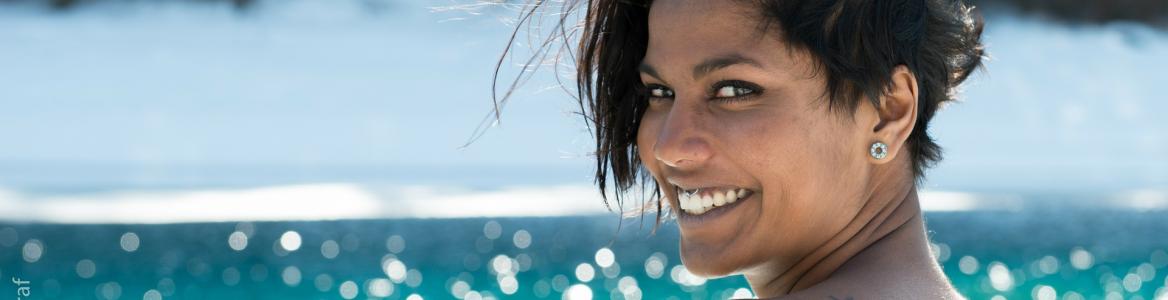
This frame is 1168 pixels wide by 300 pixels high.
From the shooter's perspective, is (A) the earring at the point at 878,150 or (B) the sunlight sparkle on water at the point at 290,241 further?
(B) the sunlight sparkle on water at the point at 290,241

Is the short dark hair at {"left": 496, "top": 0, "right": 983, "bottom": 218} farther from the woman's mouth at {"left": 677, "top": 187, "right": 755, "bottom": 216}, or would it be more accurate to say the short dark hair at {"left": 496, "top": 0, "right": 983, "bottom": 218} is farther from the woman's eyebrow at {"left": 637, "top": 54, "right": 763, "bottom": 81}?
the woman's mouth at {"left": 677, "top": 187, "right": 755, "bottom": 216}

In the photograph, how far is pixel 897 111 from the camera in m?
1.41

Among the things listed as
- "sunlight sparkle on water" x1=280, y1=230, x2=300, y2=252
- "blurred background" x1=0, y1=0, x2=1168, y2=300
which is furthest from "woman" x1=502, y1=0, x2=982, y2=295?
"sunlight sparkle on water" x1=280, y1=230, x2=300, y2=252

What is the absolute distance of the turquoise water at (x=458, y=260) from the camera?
605 cm

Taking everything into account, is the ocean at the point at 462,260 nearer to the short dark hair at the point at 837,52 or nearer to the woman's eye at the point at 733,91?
the short dark hair at the point at 837,52

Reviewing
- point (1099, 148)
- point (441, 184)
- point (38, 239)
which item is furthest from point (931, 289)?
point (1099, 148)

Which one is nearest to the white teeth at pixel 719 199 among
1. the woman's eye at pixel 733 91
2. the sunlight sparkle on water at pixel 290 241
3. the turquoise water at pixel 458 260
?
the woman's eye at pixel 733 91

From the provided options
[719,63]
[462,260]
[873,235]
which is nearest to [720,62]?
[719,63]

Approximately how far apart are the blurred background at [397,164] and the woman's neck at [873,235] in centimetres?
298

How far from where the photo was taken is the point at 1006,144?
1394 centimetres

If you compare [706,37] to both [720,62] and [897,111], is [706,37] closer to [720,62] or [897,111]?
[720,62]

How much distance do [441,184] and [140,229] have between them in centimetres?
347

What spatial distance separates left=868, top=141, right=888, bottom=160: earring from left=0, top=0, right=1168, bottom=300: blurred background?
3.06 m

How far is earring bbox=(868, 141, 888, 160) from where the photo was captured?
142cm
